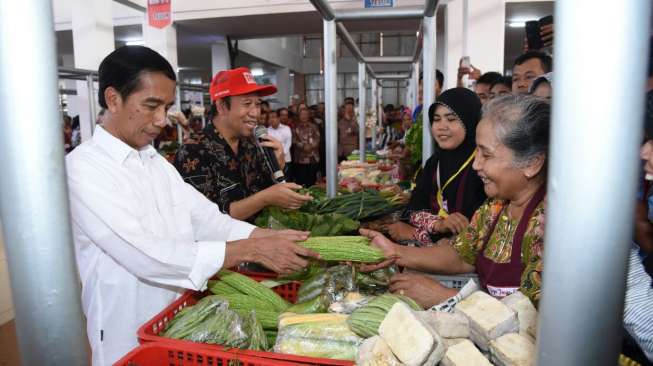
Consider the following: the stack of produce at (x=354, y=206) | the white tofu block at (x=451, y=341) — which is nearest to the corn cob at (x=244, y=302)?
the white tofu block at (x=451, y=341)

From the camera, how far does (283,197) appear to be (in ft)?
8.70

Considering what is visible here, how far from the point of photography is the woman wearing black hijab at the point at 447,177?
2.78 m

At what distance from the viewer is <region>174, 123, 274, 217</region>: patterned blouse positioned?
2.68 meters

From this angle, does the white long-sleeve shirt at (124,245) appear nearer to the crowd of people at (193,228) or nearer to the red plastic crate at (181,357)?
the crowd of people at (193,228)

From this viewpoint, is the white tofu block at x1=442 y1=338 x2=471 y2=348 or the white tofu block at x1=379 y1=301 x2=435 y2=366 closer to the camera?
the white tofu block at x1=379 y1=301 x2=435 y2=366

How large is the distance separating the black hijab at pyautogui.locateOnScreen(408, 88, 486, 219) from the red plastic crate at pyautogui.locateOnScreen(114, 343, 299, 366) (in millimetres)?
1753

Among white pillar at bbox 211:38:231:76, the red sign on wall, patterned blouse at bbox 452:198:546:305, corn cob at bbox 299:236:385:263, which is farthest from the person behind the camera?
white pillar at bbox 211:38:231:76

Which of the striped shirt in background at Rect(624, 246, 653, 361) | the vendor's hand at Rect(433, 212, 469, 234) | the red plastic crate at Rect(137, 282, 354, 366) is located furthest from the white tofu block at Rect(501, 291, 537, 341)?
the vendor's hand at Rect(433, 212, 469, 234)

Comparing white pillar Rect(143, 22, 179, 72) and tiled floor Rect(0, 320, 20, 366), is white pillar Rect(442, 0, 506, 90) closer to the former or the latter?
white pillar Rect(143, 22, 179, 72)

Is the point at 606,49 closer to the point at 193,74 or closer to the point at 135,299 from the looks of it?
the point at 135,299

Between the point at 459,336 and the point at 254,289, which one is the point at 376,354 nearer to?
the point at 459,336

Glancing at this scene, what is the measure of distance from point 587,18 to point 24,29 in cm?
58

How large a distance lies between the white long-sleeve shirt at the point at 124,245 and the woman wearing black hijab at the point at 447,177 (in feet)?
4.64

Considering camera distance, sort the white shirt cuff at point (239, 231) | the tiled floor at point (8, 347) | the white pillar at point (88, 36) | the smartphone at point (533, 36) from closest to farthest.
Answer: the white shirt cuff at point (239, 231), the tiled floor at point (8, 347), the smartphone at point (533, 36), the white pillar at point (88, 36)
